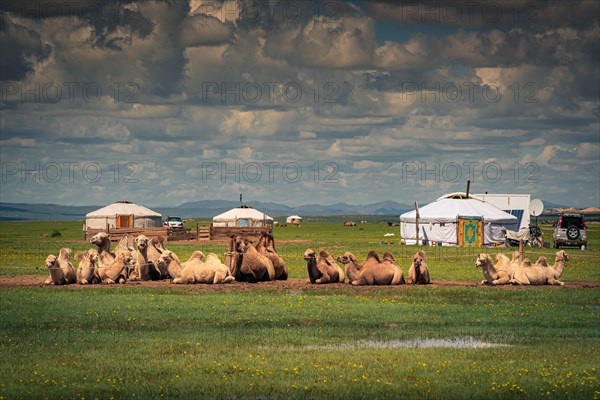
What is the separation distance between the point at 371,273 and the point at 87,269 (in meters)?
9.36

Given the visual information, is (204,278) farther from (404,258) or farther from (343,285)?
(404,258)

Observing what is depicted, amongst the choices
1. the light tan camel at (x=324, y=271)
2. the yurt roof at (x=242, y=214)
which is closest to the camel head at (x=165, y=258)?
the light tan camel at (x=324, y=271)

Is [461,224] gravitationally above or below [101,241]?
above

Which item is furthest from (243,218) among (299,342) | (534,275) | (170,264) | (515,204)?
(299,342)

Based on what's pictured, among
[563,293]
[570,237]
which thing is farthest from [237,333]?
[570,237]

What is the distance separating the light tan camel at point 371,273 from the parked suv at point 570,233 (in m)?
37.2

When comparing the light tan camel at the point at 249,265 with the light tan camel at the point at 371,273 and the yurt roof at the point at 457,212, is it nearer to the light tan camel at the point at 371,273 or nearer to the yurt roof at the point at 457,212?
the light tan camel at the point at 371,273

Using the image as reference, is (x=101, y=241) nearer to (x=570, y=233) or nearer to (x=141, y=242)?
(x=141, y=242)

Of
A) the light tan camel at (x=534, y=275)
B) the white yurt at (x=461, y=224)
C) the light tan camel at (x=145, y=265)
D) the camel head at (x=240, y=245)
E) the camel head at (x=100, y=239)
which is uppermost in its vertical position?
the white yurt at (x=461, y=224)

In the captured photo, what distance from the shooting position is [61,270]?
31.0 m

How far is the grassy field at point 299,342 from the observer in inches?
575

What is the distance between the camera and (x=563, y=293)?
2941 centimetres

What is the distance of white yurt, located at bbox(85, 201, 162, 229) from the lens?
98812 millimetres

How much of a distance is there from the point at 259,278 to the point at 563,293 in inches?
397
